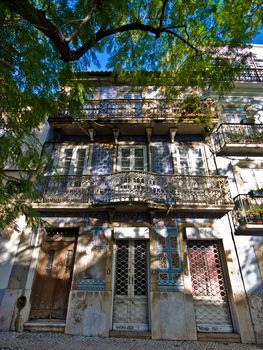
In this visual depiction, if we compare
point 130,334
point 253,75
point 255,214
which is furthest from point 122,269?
point 253,75

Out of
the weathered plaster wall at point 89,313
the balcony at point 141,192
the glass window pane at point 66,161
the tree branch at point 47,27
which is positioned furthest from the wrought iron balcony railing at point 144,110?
the weathered plaster wall at point 89,313

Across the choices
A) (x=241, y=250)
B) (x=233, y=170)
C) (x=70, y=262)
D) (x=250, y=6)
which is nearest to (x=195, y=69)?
(x=250, y=6)

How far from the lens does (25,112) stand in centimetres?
407

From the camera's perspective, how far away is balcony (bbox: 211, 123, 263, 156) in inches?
305

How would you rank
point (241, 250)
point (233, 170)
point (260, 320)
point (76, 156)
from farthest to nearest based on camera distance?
point (76, 156) → point (233, 170) → point (241, 250) → point (260, 320)

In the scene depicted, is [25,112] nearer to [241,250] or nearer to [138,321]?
[138,321]

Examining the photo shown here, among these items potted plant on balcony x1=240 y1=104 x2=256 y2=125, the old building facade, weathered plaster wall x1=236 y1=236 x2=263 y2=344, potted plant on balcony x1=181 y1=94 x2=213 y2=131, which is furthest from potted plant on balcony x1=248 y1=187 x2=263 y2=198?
potted plant on balcony x1=240 y1=104 x2=256 y2=125

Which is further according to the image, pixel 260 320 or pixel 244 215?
pixel 244 215

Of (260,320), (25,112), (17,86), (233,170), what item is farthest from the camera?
(233,170)

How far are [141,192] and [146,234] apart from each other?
128cm

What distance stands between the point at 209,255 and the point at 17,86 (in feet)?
21.4

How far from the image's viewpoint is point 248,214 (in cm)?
638

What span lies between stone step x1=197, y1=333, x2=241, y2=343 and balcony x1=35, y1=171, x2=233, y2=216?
3143 mm

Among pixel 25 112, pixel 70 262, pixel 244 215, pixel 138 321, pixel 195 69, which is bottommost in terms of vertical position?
pixel 138 321
